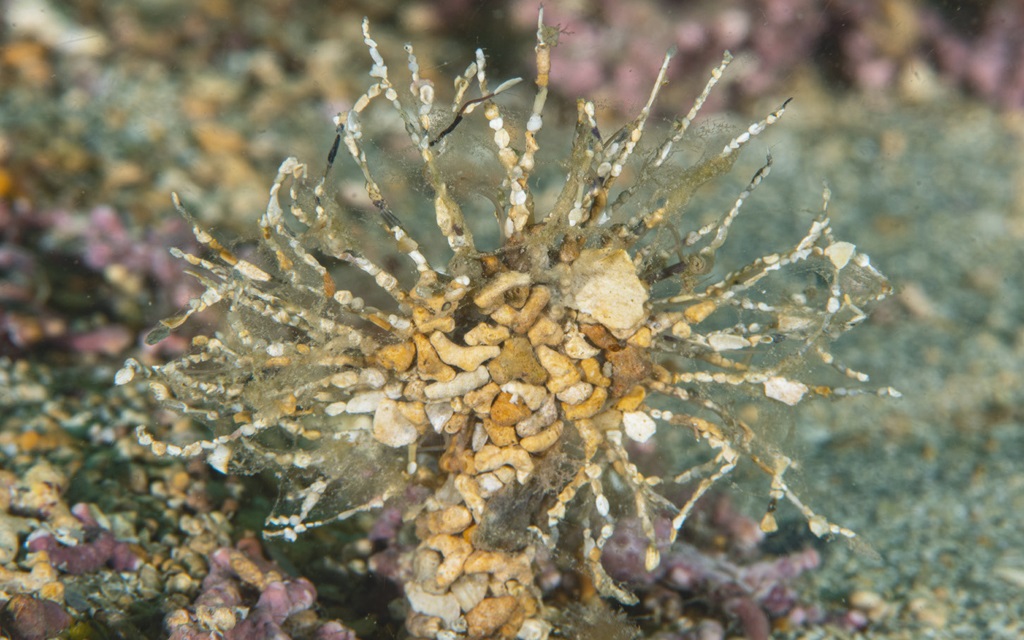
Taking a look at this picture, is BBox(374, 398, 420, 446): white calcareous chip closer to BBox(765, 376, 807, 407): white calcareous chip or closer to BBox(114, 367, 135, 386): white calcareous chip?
BBox(114, 367, 135, 386): white calcareous chip

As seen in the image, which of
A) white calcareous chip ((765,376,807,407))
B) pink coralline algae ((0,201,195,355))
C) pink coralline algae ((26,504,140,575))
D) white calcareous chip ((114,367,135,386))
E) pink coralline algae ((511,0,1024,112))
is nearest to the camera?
white calcareous chip ((114,367,135,386))

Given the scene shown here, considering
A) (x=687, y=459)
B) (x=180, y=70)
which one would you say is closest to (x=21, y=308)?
(x=180, y=70)

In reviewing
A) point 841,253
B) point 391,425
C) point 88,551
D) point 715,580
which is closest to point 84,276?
point 88,551

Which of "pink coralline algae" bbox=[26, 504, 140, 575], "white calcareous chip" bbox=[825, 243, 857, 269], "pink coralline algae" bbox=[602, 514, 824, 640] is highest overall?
"white calcareous chip" bbox=[825, 243, 857, 269]

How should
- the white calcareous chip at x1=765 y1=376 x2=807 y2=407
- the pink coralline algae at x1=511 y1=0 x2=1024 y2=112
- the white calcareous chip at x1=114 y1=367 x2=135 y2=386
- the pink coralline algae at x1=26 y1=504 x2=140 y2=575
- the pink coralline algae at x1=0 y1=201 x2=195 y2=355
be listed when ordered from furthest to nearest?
the pink coralline algae at x1=511 y1=0 x2=1024 y2=112
the pink coralline algae at x1=0 y1=201 x2=195 y2=355
the pink coralline algae at x1=26 y1=504 x2=140 y2=575
the white calcareous chip at x1=765 y1=376 x2=807 y2=407
the white calcareous chip at x1=114 y1=367 x2=135 y2=386

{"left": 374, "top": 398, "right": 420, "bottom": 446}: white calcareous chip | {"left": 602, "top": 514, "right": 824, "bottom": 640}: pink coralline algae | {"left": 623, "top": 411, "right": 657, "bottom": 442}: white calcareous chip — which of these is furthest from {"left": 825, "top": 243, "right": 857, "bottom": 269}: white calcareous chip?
{"left": 374, "top": 398, "right": 420, "bottom": 446}: white calcareous chip

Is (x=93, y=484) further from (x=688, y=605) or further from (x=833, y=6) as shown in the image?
(x=833, y=6)

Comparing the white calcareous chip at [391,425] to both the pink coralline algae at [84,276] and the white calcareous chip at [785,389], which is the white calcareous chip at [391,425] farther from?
the pink coralline algae at [84,276]

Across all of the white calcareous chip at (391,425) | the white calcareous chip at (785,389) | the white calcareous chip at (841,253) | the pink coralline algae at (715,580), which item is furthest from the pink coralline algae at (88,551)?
the white calcareous chip at (841,253)
